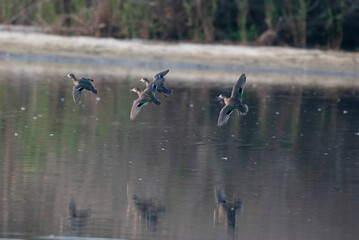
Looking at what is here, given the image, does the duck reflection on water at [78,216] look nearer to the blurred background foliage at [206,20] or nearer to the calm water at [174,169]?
the calm water at [174,169]

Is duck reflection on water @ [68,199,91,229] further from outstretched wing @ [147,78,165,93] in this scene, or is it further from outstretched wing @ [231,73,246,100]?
outstretched wing @ [231,73,246,100]

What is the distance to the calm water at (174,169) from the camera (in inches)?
335

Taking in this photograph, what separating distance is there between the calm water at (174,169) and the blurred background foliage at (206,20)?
6951mm

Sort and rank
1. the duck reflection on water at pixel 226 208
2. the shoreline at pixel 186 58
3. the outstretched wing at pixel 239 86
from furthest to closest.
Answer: the shoreline at pixel 186 58, the outstretched wing at pixel 239 86, the duck reflection on water at pixel 226 208

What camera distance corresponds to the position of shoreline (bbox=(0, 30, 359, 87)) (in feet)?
72.8

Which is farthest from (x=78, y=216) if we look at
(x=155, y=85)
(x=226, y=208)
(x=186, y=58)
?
(x=186, y=58)

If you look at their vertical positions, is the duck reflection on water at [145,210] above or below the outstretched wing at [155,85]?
below

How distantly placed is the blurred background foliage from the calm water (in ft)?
22.8

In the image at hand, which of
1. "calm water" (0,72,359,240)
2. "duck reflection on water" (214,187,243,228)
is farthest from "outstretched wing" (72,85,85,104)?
"duck reflection on water" (214,187,243,228)

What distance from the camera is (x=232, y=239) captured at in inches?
319

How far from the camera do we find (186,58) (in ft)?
74.4

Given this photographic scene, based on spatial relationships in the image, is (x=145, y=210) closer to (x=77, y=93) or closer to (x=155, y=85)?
(x=155, y=85)

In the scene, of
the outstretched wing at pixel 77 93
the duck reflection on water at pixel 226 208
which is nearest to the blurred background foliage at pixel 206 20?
the outstretched wing at pixel 77 93

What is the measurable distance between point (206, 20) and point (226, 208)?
16083 millimetres
